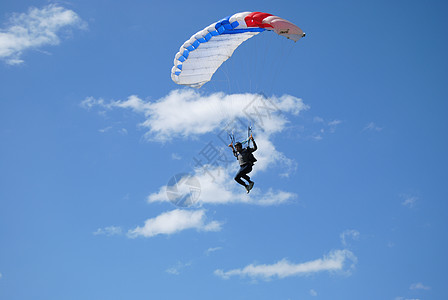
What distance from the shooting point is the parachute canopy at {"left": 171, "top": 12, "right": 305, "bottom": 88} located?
836 inches

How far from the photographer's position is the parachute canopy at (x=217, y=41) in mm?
21234

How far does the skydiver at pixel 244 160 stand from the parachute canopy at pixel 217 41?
162 inches

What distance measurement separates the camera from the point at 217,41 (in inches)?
938

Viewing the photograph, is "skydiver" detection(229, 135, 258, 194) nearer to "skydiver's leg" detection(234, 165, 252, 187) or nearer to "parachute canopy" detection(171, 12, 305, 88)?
"skydiver's leg" detection(234, 165, 252, 187)

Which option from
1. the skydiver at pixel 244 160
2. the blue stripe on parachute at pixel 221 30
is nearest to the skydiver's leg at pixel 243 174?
the skydiver at pixel 244 160

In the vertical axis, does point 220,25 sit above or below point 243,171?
above

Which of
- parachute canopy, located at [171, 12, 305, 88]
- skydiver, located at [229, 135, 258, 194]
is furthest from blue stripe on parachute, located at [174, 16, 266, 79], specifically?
skydiver, located at [229, 135, 258, 194]

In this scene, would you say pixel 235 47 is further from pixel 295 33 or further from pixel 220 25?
pixel 295 33

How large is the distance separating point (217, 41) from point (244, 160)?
509cm

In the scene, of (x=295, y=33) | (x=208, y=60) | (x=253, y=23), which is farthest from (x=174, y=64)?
(x=295, y=33)

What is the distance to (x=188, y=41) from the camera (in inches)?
931

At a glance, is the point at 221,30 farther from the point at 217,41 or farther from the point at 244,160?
the point at 244,160

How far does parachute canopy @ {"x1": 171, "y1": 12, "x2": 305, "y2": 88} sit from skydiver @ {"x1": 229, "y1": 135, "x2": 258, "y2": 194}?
411 centimetres

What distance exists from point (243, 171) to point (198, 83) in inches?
204
